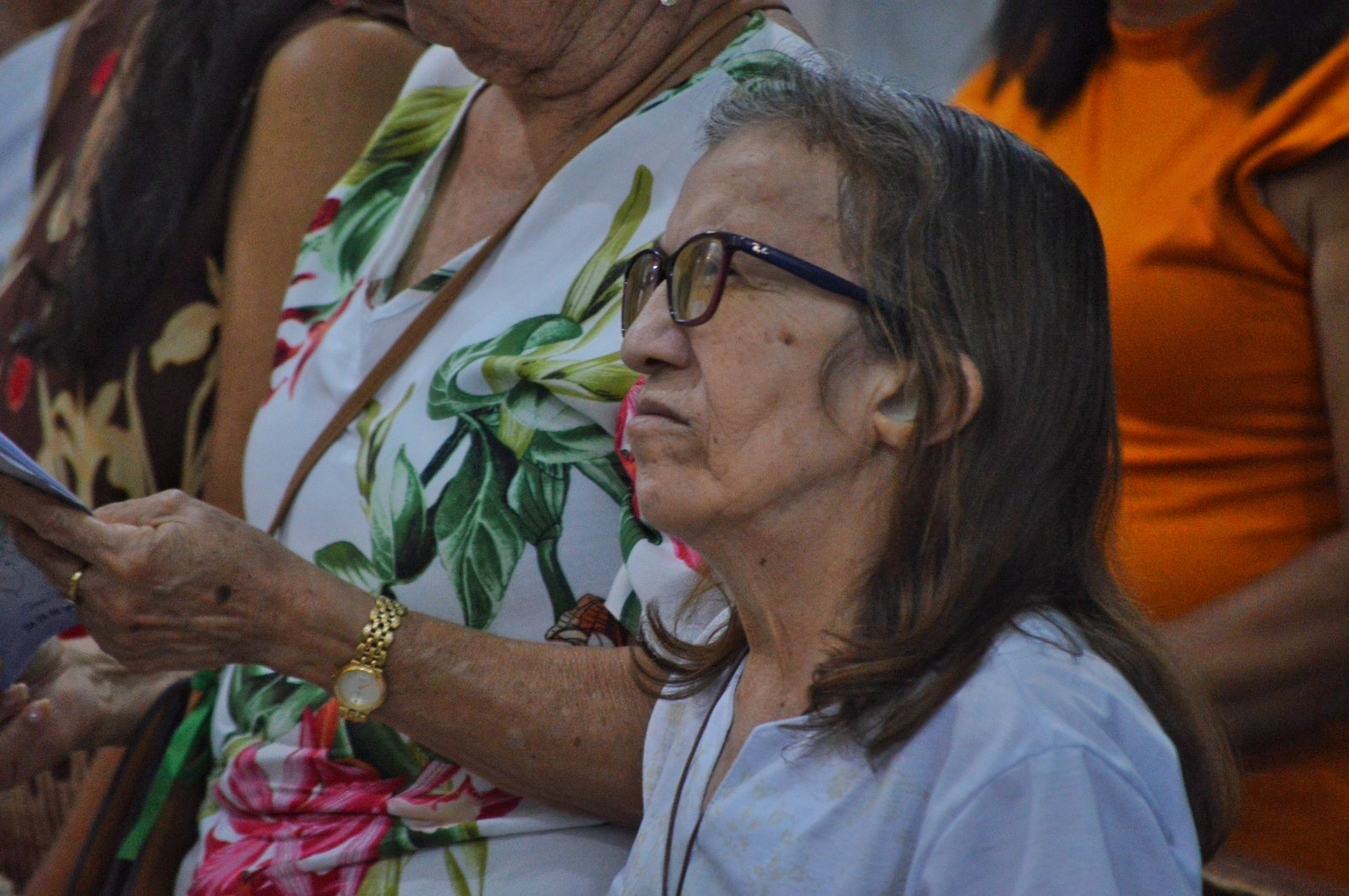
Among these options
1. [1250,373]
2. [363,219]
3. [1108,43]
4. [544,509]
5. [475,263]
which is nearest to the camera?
[544,509]

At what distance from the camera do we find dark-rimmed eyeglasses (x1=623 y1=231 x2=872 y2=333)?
1280 millimetres

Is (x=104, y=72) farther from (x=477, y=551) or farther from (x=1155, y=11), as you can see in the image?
(x=1155, y=11)

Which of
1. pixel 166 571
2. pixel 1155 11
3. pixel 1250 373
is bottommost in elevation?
pixel 166 571

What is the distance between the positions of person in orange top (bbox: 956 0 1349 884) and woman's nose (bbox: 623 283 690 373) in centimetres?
78

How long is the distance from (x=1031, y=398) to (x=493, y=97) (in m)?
1.04

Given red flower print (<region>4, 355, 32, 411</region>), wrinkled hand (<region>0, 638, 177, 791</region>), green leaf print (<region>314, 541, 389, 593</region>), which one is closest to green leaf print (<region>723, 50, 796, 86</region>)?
green leaf print (<region>314, 541, 389, 593</region>)

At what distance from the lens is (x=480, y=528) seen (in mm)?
1659

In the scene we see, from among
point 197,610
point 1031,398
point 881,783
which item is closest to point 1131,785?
point 881,783

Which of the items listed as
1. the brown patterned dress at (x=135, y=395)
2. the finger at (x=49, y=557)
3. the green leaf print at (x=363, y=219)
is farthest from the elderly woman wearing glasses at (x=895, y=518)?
the brown patterned dress at (x=135, y=395)

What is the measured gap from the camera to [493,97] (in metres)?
2.07

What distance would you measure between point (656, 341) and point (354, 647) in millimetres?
485

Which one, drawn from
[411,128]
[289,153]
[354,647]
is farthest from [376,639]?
[289,153]

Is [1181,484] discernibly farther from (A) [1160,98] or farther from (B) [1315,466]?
(A) [1160,98]

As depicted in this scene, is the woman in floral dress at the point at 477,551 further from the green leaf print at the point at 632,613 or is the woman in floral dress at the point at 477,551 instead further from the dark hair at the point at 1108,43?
the dark hair at the point at 1108,43
